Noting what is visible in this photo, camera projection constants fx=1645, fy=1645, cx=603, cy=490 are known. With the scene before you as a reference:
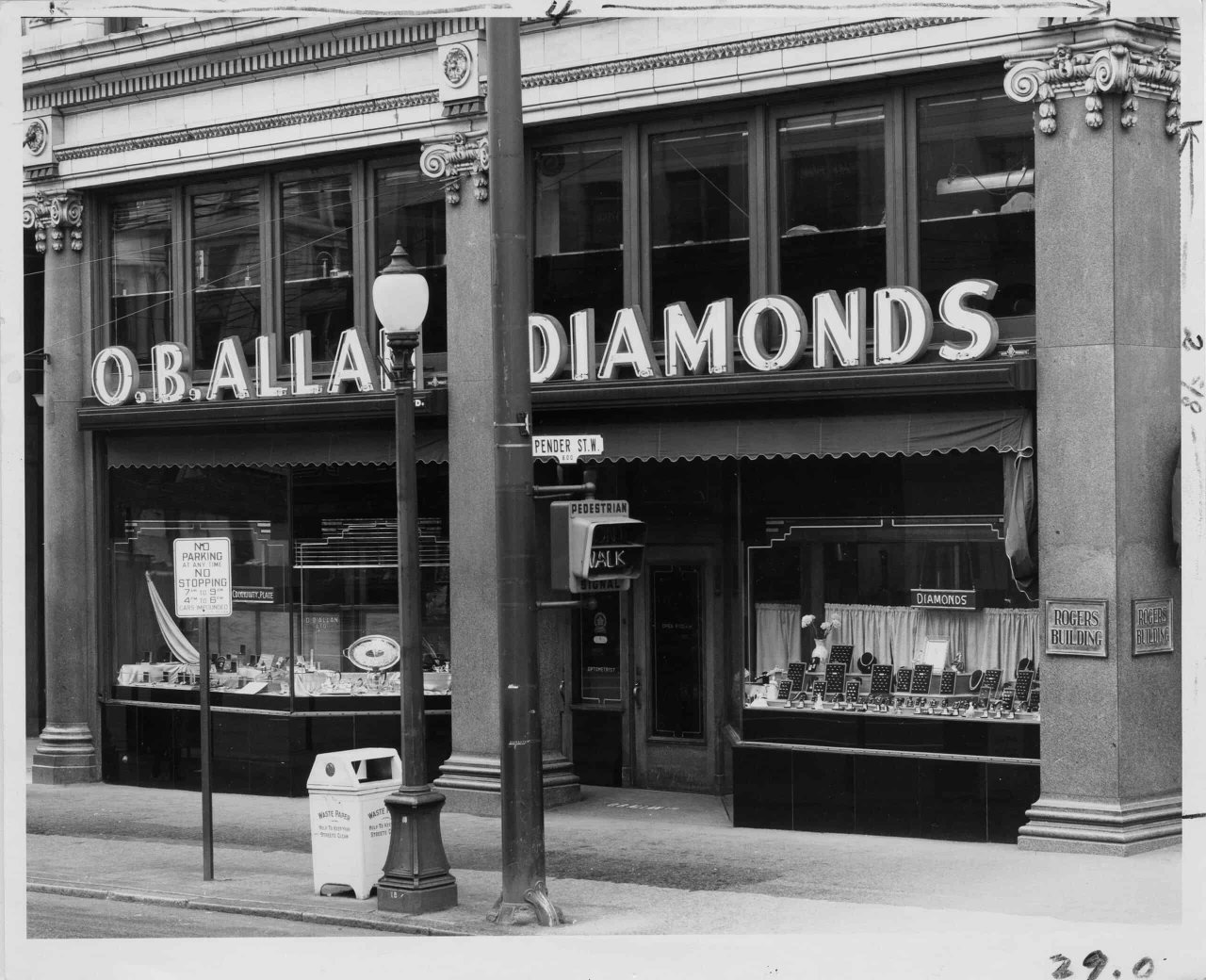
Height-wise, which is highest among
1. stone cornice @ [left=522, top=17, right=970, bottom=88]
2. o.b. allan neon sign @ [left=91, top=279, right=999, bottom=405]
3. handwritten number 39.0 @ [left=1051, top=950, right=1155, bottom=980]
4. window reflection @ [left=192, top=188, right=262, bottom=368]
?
stone cornice @ [left=522, top=17, right=970, bottom=88]

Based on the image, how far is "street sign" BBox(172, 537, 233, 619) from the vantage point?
1439 centimetres

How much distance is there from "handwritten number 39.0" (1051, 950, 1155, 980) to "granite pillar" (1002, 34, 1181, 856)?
134 inches

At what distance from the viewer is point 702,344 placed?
15883mm

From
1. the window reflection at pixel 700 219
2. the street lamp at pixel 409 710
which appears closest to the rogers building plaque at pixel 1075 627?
the window reflection at pixel 700 219

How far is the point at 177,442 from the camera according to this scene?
19.5 meters

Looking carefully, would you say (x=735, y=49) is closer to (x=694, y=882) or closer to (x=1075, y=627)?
(x=1075, y=627)

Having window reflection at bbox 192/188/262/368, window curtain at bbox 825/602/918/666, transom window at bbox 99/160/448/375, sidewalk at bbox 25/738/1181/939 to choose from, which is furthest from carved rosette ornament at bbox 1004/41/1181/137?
window reflection at bbox 192/188/262/368

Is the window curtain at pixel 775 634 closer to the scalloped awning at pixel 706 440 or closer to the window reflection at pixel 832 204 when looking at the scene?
the scalloped awning at pixel 706 440

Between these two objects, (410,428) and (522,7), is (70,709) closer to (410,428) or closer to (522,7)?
(410,428)

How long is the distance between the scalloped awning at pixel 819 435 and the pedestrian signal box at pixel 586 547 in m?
3.53

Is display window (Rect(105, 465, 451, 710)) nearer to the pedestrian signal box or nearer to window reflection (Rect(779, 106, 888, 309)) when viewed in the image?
window reflection (Rect(779, 106, 888, 309))

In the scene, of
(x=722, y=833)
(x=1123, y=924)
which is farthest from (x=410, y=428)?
(x=1123, y=924)

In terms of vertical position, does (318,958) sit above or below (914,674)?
below

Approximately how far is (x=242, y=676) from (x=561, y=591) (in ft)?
27.6
